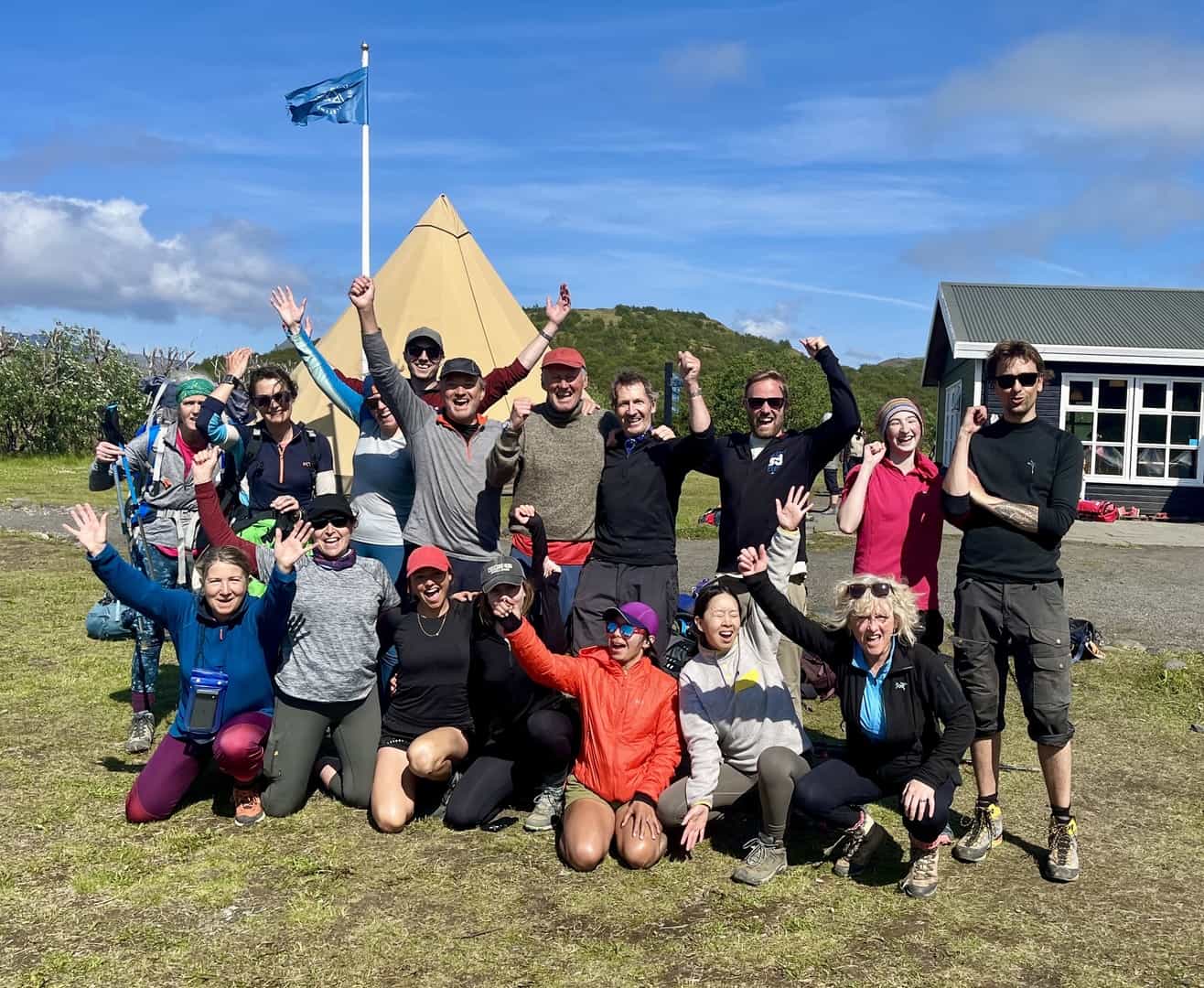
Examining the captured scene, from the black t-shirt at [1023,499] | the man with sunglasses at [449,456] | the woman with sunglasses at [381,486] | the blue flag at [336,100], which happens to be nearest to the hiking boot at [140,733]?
the woman with sunglasses at [381,486]

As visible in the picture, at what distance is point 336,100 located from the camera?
1456cm

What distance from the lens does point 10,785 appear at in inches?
192

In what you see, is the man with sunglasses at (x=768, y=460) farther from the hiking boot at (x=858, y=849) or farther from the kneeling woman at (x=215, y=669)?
the kneeling woman at (x=215, y=669)

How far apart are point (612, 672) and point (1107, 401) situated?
1643 centimetres

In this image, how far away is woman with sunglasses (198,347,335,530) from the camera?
17.7ft

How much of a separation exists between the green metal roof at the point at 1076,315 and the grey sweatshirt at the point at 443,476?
15.2m

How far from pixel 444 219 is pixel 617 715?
37.9 feet

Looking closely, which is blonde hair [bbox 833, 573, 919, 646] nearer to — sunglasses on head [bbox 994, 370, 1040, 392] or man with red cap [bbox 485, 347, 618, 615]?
sunglasses on head [bbox 994, 370, 1040, 392]

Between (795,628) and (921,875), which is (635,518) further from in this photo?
(921,875)

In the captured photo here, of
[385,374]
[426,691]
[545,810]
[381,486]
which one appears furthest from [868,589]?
[381,486]

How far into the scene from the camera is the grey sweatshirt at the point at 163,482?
5.57 metres

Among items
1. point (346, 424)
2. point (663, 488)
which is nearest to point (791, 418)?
point (346, 424)

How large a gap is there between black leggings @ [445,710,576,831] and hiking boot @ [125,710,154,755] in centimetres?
193

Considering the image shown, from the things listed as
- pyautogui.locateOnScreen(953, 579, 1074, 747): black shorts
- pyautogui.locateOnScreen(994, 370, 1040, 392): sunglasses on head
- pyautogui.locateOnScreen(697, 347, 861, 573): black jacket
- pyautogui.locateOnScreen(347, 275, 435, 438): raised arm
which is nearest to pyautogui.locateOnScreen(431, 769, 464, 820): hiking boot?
pyautogui.locateOnScreen(697, 347, 861, 573): black jacket
